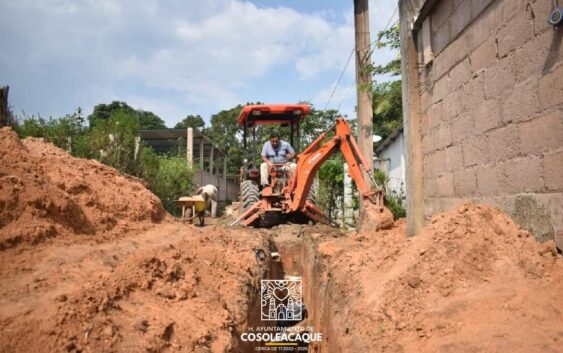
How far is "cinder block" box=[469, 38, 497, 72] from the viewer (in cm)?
358

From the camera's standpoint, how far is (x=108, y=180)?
5488mm

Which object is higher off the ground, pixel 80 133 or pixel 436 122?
pixel 80 133

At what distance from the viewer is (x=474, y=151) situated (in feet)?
12.9

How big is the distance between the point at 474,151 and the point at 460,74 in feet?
2.85

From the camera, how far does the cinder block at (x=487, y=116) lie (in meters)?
3.54

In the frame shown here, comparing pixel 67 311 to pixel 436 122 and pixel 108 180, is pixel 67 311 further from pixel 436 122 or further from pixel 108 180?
pixel 436 122

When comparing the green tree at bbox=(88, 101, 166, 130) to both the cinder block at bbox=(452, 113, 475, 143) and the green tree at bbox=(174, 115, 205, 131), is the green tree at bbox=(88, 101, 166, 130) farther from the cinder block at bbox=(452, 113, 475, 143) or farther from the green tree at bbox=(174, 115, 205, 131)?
the cinder block at bbox=(452, 113, 475, 143)

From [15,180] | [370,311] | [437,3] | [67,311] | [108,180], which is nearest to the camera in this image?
[67,311]

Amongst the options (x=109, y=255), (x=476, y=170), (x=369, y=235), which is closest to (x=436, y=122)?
(x=476, y=170)

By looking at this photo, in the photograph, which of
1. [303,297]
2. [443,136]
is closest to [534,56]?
[443,136]

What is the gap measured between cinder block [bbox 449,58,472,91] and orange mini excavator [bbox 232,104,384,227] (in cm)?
205

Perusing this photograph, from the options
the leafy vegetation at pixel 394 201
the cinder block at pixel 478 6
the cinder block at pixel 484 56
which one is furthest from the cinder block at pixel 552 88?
the leafy vegetation at pixel 394 201

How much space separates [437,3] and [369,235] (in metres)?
3.03

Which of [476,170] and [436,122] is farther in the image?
[436,122]
